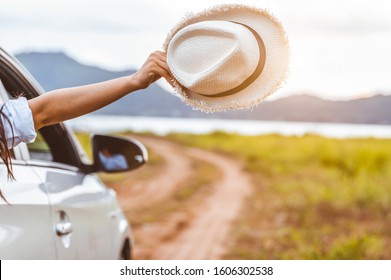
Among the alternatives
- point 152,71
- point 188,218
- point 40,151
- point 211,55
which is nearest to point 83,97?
point 152,71

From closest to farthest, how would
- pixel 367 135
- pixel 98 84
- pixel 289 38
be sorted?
1. pixel 98 84
2. pixel 289 38
3. pixel 367 135

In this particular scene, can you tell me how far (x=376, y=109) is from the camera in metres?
21.7

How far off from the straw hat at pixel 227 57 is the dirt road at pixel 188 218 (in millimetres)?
5479

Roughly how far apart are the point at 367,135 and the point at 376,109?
168 cm

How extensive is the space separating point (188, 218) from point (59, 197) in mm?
7699

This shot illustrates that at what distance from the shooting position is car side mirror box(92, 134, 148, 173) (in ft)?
8.95

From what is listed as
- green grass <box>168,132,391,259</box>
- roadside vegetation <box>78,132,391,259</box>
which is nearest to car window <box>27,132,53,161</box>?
green grass <box>168,132,391,259</box>

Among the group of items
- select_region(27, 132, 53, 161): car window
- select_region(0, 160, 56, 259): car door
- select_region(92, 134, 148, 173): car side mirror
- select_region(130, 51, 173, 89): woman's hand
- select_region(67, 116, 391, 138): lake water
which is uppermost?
select_region(130, 51, 173, 89): woman's hand

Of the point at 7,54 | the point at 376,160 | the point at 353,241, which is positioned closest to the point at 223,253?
the point at 353,241

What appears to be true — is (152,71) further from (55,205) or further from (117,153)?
(117,153)

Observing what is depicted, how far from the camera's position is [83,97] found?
1.63m

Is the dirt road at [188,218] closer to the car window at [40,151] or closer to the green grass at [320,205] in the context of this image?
the green grass at [320,205]

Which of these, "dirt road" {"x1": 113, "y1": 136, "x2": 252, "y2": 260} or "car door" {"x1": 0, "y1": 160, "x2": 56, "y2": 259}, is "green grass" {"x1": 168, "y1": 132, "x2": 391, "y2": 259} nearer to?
"dirt road" {"x1": 113, "y1": 136, "x2": 252, "y2": 260}
